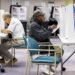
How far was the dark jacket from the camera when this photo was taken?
183 inches

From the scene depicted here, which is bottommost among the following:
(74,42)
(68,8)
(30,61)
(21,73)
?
(21,73)

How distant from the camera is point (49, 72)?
4.54 m

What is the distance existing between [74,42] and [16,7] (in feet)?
19.9

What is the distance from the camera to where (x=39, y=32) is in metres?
4.65

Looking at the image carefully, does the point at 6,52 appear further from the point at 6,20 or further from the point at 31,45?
the point at 31,45

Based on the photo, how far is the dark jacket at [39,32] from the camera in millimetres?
Answer: 4648

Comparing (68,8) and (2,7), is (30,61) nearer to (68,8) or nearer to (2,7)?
(68,8)

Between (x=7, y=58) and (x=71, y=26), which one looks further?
(x=7, y=58)

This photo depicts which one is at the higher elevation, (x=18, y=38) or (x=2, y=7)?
(x=2, y=7)

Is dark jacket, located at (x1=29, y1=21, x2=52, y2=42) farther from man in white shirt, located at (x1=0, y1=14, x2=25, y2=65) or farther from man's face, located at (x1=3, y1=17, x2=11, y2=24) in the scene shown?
man's face, located at (x1=3, y1=17, x2=11, y2=24)

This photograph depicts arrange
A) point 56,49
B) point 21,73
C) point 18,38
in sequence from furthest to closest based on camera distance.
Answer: point 18,38 < point 21,73 < point 56,49

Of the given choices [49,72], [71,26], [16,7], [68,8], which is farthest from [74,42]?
[16,7]

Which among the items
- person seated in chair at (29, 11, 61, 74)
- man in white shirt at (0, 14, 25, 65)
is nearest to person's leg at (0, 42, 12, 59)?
man in white shirt at (0, 14, 25, 65)

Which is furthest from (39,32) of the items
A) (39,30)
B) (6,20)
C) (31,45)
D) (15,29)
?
(6,20)
